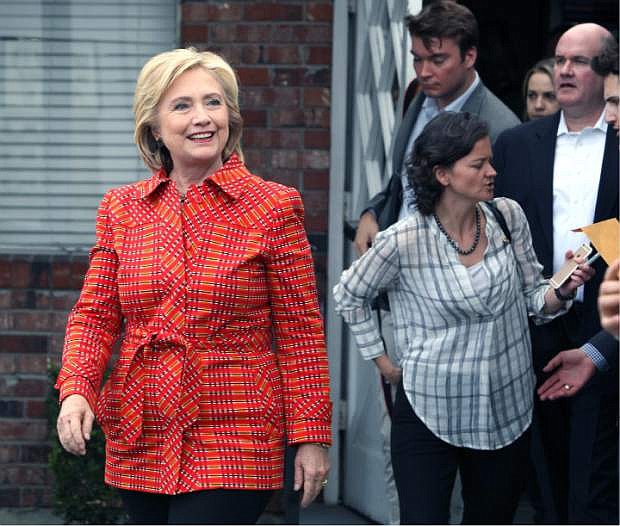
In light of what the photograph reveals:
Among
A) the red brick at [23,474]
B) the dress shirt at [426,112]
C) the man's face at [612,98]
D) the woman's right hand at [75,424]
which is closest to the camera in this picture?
the woman's right hand at [75,424]

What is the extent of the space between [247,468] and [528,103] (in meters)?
3.21

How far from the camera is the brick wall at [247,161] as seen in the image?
6.51 m

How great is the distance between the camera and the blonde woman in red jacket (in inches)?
148

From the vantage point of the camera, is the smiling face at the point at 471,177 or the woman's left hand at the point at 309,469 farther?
the smiling face at the point at 471,177

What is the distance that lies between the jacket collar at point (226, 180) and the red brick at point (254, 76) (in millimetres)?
2531

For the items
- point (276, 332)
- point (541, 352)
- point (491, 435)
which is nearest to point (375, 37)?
point (541, 352)

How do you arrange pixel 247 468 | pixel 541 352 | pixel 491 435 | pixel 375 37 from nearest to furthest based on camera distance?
pixel 247 468
pixel 491 435
pixel 541 352
pixel 375 37

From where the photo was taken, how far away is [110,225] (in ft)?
12.9

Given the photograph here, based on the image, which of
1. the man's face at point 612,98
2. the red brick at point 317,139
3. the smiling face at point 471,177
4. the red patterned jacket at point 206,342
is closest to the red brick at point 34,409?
the red brick at point 317,139

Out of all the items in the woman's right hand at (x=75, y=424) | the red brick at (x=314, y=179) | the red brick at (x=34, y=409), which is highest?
the red brick at (x=314, y=179)

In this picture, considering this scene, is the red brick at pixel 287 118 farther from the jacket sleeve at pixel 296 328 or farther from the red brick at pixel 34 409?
the jacket sleeve at pixel 296 328

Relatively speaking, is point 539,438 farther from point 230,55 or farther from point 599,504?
point 230,55

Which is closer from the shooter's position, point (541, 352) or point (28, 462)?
point (541, 352)

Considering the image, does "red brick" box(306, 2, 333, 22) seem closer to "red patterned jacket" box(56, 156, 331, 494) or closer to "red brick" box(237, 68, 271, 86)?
"red brick" box(237, 68, 271, 86)
